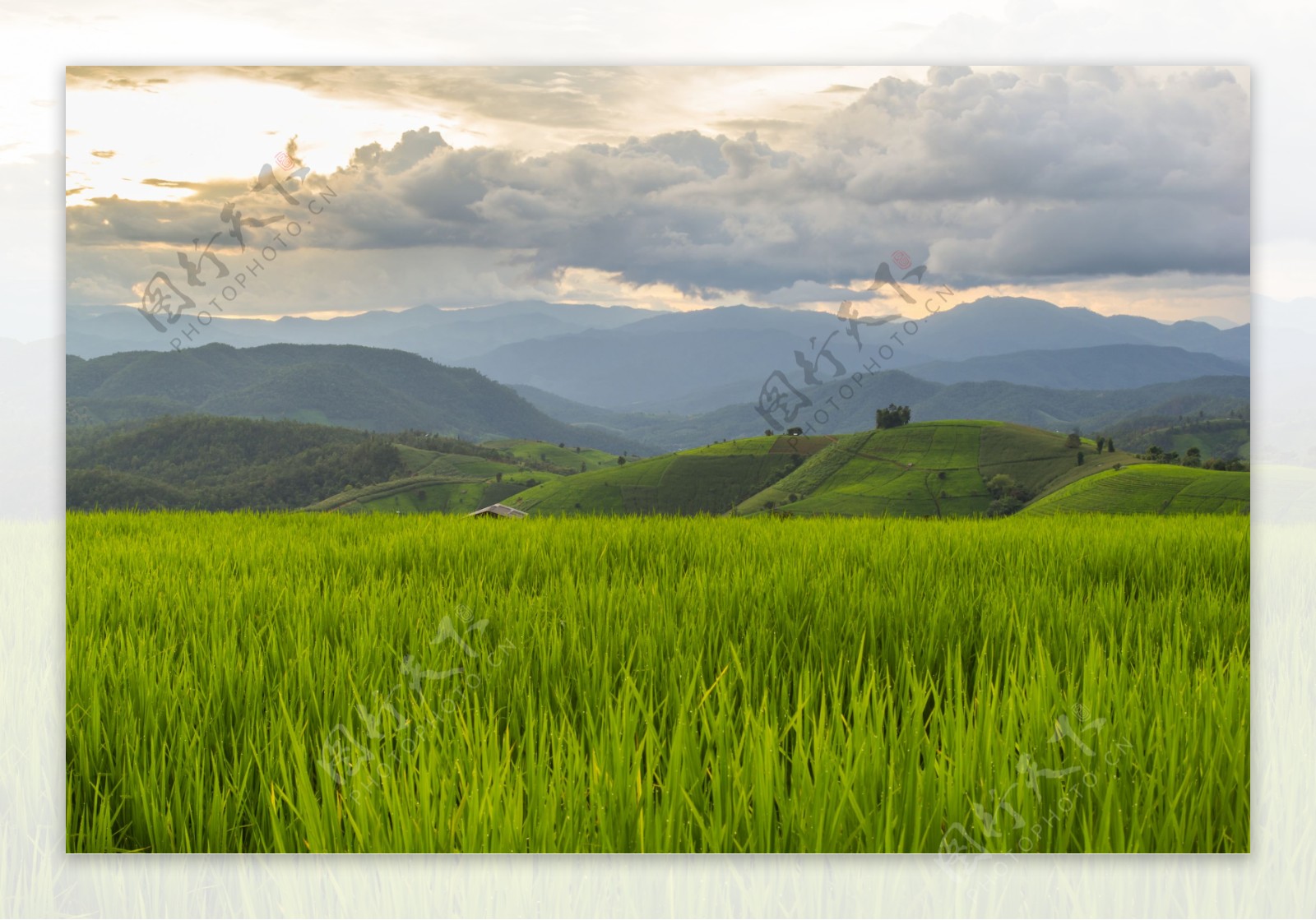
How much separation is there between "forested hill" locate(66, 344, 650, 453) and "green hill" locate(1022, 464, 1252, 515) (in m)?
5.19

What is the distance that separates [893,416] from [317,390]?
10.7 m

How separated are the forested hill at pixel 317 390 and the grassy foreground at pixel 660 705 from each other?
4594 millimetres

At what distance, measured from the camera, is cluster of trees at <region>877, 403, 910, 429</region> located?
1079cm

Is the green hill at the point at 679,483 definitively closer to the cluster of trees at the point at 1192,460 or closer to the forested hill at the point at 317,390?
the forested hill at the point at 317,390

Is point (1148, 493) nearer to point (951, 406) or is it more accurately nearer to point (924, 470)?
point (924, 470)

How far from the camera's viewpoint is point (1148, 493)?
8.41 meters

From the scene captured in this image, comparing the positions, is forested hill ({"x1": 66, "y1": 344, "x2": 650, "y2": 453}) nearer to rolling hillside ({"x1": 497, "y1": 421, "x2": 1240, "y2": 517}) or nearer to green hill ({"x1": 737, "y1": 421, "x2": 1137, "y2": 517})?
rolling hillside ({"x1": 497, "y1": 421, "x2": 1240, "y2": 517})

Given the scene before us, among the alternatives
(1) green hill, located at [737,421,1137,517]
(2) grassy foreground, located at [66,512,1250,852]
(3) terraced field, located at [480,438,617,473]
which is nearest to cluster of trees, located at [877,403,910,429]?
(1) green hill, located at [737,421,1137,517]

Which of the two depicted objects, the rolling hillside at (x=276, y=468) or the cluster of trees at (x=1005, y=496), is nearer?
the rolling hillside at (x=276, y=468)

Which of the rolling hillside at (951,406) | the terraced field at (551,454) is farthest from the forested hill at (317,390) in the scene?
the rolling hillside at (951,406)

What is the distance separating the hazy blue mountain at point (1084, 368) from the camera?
780cm

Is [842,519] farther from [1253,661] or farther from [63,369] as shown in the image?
[63,369]

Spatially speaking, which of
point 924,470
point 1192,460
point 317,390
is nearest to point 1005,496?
point 924,470

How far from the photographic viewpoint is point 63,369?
3.49 meters
